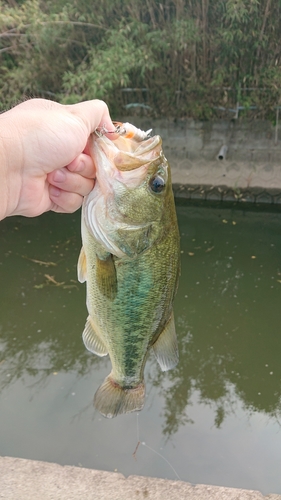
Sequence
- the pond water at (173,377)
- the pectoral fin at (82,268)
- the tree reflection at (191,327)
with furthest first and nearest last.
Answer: the tree reflection at (191,327), the pond water at (173,377), the pectoral fin at (82,268)

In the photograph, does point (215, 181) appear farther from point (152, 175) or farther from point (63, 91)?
point (152, 175)

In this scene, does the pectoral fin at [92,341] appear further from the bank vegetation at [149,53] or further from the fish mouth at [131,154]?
the bank vegetation at [149,53]

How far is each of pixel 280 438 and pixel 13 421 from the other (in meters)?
2.05

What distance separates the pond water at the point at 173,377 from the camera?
2.90 meters

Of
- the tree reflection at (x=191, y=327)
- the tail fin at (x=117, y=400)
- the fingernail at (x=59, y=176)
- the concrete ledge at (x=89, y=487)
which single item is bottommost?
the tree reflection at (x=191, y=327)

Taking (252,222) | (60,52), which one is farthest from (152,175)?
(60,52)

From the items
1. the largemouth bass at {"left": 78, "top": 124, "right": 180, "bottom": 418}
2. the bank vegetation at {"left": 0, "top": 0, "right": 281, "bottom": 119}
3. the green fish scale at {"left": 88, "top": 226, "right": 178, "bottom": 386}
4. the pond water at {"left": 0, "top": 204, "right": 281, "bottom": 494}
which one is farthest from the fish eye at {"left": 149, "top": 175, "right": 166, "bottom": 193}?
the bank vegetation at {"left": 0, "top": 0, "right": 281, "bottom": 119}

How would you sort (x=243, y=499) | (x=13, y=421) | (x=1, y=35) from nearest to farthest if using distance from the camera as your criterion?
(x=243, y=499) < (x=13, y=421) < (x=1, y=35)

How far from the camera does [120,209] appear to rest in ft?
4.45

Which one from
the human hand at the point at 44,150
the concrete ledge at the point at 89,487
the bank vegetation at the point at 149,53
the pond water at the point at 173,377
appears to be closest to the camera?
the human hand at the point at 44,150

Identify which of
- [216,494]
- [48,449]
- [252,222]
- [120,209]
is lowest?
[252,222]

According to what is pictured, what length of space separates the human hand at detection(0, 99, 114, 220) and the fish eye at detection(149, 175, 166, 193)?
23cm

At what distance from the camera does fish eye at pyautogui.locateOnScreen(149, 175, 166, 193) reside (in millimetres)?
1337

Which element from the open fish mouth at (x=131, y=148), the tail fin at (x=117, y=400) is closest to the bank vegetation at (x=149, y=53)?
the open fish mouth at (x=131, y=148)
